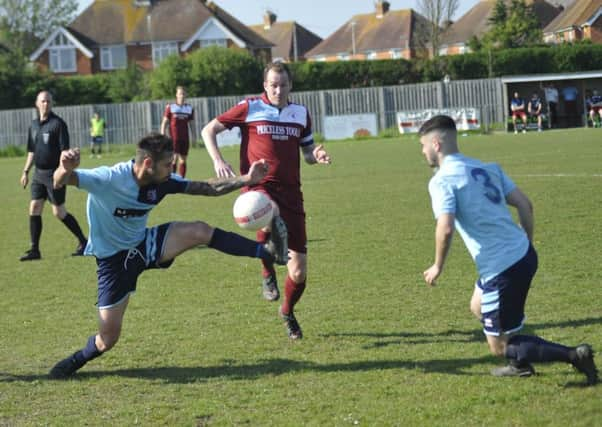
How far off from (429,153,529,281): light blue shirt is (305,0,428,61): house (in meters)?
87.4

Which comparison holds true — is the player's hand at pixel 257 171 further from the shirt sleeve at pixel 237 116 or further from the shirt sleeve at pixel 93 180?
the shirt sleeve at pixel 237 116

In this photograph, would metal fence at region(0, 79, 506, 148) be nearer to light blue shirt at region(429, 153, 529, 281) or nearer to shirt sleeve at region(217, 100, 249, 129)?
shirt sleeve at region(217, 100, 249, 129)

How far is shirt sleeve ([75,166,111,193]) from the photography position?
6094mm

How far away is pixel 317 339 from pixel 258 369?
0.91 m

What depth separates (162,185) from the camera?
21.1ft

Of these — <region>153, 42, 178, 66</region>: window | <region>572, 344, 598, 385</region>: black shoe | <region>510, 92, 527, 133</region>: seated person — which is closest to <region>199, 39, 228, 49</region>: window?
<region>153, 42, 178, 66</region>: window

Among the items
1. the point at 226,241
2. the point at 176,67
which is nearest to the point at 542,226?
the point at 226,241

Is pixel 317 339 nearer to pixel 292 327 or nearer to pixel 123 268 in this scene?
pixel 292 327

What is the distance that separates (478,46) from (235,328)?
54.9m

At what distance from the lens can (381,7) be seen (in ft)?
326

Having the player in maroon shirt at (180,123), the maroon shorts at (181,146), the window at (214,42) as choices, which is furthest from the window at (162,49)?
the maroon shorts at (181,146)

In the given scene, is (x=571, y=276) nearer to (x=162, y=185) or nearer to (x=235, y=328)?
(x=235, y=328)

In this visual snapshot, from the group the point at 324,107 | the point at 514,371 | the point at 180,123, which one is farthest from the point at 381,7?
the point at 514,371

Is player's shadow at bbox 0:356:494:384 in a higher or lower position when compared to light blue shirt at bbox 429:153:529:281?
lower
